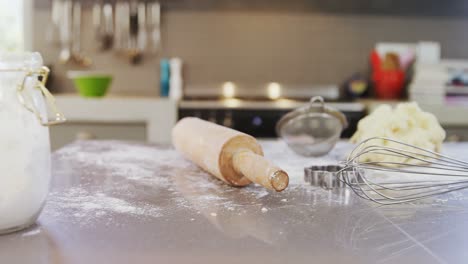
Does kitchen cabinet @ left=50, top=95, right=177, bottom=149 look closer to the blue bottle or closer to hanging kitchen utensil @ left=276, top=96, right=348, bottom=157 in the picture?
the blue bottle

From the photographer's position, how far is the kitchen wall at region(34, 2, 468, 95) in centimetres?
281

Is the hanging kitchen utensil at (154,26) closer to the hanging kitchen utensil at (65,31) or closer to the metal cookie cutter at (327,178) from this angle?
the hanging kitchen utensil at (65,31)

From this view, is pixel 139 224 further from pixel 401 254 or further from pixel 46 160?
pixel 401 254

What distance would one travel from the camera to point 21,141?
0.51 metres

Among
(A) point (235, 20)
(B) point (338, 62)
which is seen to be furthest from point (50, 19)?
(B) point (338, 62)

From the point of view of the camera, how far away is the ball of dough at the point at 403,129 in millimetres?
884

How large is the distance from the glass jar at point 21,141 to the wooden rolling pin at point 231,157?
244 mm

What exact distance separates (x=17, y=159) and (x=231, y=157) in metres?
0.32

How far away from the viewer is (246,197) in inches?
26.5

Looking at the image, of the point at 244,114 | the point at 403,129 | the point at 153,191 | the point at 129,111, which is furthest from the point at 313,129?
the point at 129,111

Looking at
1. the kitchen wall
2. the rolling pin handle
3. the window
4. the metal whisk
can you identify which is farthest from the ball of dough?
the window

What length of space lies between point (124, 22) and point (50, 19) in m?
0.38

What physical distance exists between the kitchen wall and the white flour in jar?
2.30 meters

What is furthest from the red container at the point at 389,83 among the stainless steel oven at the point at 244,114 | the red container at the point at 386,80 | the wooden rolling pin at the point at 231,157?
the wooden rolling pin at the point at 231,157
